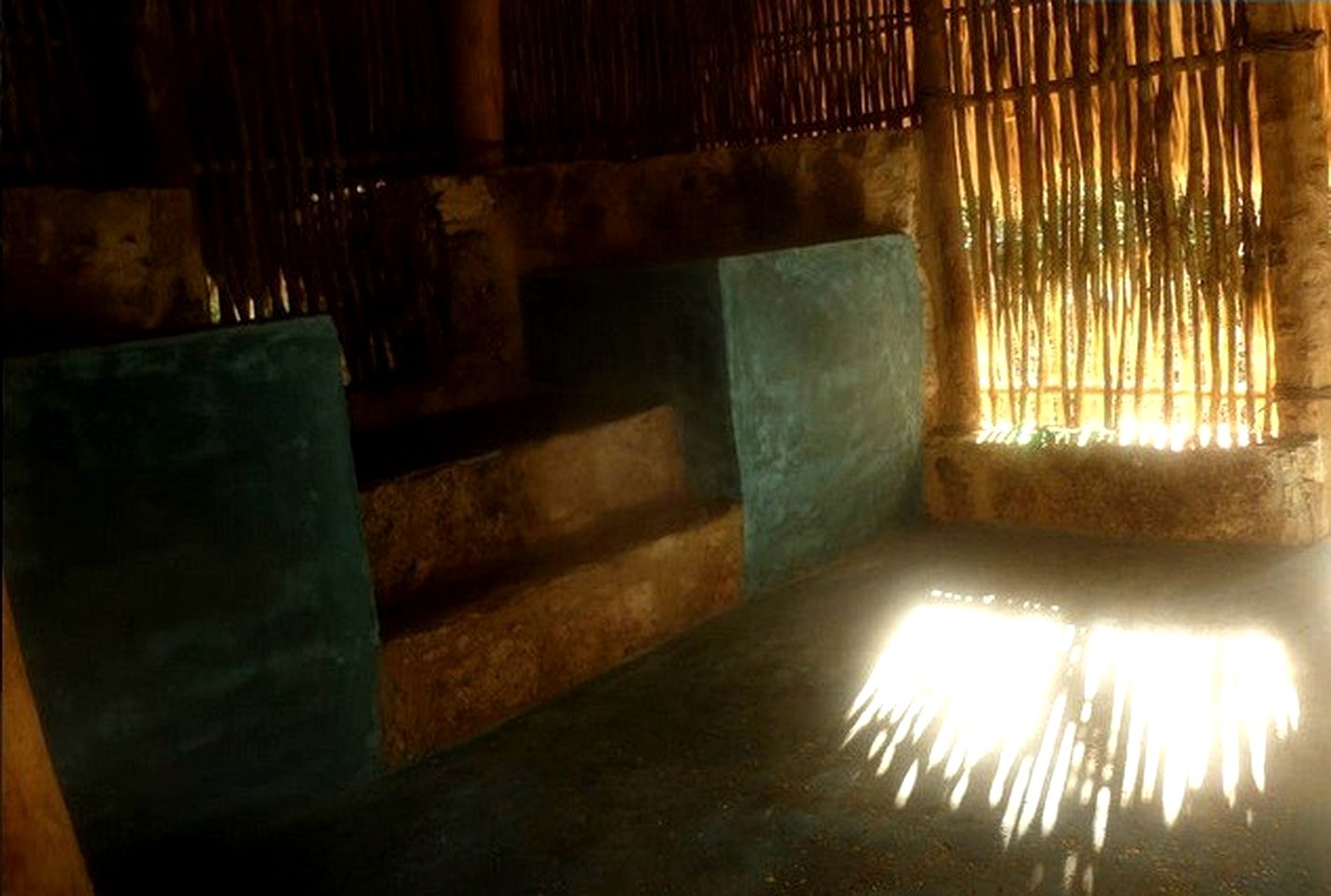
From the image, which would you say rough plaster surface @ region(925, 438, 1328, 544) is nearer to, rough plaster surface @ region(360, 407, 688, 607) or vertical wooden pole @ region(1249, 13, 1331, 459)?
vertical wooden pole @ region(1249, 13, 1331, 459)

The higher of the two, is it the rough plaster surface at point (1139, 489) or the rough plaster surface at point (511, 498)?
the rough plaster surface at point (511, 498)

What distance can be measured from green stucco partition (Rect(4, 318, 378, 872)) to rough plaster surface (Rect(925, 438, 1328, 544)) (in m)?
2.96

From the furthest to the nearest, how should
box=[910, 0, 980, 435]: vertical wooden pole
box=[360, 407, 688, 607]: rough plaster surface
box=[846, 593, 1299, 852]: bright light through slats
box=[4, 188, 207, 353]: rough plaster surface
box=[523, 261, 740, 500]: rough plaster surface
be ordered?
1. box=[910, 0, 980, 435]: vertical wooden pole
2. box=[523, 261, 740, 500]: rough plaster surface
3. box=[360, 407, 688, 607]: rough plaster surface
4. box=[4, 188, 207, 353]: rough plaster surface
5. box=[846, 593, 1299, 852]: bright light through slats

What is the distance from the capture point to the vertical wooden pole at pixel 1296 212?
420 centimetres

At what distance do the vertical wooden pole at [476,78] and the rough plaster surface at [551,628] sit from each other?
1868 mm

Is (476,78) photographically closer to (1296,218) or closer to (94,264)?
(94,264)

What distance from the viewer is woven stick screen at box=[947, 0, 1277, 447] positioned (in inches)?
174

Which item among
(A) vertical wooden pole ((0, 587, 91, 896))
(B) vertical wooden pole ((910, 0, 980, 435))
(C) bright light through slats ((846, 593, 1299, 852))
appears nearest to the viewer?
(A) vertical wooden pole ((0, 587, 91, 896))

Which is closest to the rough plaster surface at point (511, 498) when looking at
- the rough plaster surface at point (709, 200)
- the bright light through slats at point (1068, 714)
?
the rough plaster surface at point (709, 200)

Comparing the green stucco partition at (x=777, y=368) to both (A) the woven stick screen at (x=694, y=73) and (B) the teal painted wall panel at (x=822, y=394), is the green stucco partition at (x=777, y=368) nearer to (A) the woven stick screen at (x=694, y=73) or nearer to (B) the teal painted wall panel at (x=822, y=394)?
(B) the teal painted wall panel at (x=822, y=394)

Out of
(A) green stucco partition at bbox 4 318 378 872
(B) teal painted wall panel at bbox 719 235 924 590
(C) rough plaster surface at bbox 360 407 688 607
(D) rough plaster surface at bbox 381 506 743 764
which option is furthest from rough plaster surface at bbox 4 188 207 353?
(B) teal painted wall panel at bbox 719 235 924 590

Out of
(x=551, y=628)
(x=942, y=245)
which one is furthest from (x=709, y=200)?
(x=551, y=628)

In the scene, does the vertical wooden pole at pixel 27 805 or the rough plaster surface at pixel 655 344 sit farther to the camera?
the rough plaster surface at pixel 655 344

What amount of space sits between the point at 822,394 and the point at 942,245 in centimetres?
106
